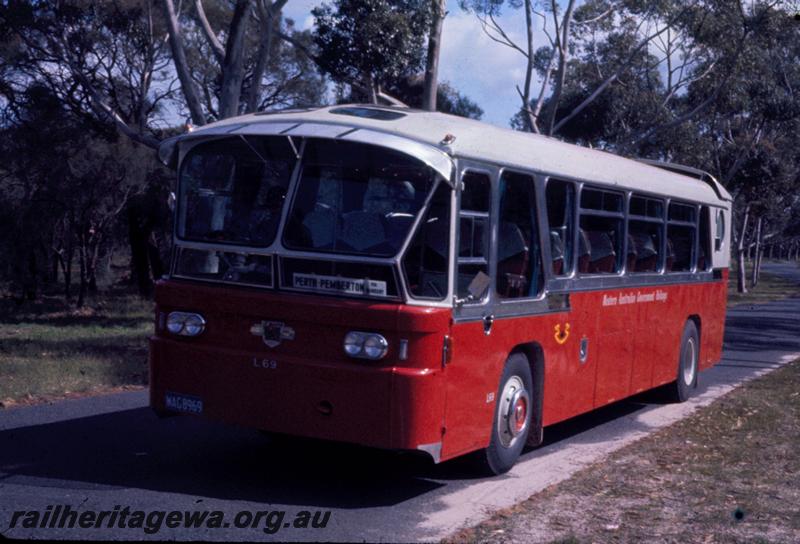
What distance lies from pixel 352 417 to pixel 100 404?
16.4 feet

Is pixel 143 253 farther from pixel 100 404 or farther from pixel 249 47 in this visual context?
pixel 100 404

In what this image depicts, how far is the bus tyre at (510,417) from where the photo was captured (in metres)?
8.02

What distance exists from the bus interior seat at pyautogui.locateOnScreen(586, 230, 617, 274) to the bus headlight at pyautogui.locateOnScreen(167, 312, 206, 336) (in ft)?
13.1

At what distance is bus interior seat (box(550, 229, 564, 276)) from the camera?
887 cm

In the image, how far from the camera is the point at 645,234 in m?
11.0

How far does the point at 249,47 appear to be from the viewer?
109 feet

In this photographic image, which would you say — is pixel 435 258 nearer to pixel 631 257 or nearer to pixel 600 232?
pixel 600 232

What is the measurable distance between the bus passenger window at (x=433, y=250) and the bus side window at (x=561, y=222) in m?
1.93

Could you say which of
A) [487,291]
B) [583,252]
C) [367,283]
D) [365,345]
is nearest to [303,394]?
[365,345]

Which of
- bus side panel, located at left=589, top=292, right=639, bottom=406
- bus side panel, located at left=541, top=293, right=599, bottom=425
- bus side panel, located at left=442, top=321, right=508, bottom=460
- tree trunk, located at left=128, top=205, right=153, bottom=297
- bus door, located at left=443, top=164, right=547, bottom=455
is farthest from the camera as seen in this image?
tree trunk, located at left=128, top=205, right=153, bottom=297

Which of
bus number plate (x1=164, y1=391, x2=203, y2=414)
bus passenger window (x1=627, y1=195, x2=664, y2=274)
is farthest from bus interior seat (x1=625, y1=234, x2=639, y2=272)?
bus number plate (x1=164, y1=391, x2=203, y2=414)

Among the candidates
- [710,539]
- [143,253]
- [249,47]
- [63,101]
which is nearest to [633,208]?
[710,539]

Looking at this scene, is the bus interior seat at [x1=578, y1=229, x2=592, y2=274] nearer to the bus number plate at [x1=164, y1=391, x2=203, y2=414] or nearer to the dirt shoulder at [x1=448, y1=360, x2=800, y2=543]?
the dirt shoulder at [x1=448, y1=360, x2=800, y2=543]

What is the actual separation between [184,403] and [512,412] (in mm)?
2659
